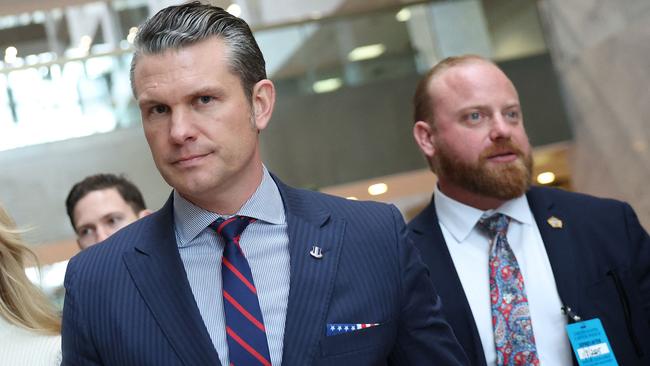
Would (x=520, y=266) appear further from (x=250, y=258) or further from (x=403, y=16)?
(x=403, y=16)

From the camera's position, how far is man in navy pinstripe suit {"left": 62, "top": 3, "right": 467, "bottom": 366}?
7.10 feet

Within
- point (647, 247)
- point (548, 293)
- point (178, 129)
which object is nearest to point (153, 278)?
point (178, 129)

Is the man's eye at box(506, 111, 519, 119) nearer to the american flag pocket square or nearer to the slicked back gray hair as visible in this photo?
the slicked back gray hair

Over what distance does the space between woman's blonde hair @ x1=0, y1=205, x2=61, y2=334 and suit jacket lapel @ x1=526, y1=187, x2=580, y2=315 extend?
1.63m

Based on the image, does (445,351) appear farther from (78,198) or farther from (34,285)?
(78,198)

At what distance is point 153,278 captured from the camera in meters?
2.24

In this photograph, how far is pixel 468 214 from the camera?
3.53 metres

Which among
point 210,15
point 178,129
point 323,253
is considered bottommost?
point 323,253

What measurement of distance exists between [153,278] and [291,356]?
372 mm

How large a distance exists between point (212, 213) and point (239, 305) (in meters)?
0.24

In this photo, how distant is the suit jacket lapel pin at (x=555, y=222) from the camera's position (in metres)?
3.41

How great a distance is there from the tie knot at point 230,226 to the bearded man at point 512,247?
3.81 ft

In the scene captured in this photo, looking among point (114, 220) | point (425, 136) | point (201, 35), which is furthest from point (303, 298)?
point (114, 220)

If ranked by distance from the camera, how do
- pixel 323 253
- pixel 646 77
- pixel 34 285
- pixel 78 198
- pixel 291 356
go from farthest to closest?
pixel 646 77 → pixel 78 198 → pixel 34 285 → pixel 323 253 → pixel 291 356
